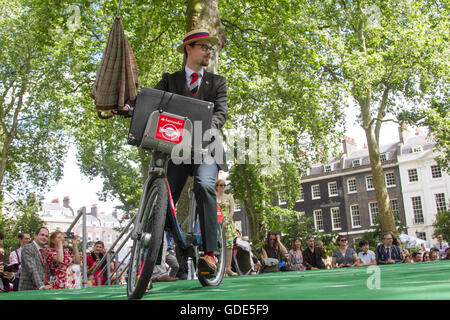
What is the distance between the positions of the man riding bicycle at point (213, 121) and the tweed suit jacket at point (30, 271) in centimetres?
463

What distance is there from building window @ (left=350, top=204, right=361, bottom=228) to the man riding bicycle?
1966 inches

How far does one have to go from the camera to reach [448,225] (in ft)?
109

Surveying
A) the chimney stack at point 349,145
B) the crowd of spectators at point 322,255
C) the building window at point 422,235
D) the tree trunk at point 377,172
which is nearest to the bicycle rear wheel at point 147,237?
the crowd of spectators at point 322,255

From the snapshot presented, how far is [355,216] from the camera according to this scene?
51719mm

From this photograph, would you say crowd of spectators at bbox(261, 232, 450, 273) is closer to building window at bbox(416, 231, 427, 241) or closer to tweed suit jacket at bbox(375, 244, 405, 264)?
tweed suit jacket at bbox(375, 244, 405, 264)

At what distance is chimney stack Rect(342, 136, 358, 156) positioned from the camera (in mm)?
59688

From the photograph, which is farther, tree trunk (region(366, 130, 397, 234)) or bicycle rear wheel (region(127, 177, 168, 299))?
tree trunk (region(366, 130, 397, 234))

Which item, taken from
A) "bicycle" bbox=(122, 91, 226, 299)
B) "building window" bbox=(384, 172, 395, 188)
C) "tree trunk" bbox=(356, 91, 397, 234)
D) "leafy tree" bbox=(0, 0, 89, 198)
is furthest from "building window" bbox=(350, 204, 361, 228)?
"bicycle" bbox=(122, 91, 226, 299)

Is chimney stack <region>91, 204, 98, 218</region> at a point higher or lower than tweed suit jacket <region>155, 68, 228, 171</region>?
higher

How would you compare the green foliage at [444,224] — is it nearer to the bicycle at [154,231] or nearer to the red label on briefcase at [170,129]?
the bicycle at [154,231]

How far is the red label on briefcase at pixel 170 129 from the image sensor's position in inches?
134

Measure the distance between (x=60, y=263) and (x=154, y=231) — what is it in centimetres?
545

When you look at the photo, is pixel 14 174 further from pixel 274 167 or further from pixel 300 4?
pixel 300 4

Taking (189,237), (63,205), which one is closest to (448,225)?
(189,237)
